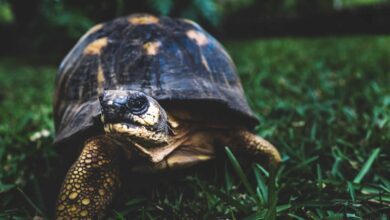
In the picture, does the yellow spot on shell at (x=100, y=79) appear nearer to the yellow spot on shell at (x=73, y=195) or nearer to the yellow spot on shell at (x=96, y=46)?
the yellow spot on shell at (x=96, y=46)

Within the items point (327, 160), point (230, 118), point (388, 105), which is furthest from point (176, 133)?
point (388, 105)

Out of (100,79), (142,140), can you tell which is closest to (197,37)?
(100,79)

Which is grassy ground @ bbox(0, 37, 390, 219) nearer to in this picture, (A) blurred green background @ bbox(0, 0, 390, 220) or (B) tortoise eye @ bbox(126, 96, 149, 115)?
(A) blurred green background @ bbox(0, 0, 390, 220)

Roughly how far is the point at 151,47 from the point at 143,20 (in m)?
0.34

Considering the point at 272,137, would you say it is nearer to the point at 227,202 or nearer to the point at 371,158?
the point at 371,158

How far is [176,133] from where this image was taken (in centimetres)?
200

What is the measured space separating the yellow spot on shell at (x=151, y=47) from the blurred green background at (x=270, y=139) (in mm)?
654

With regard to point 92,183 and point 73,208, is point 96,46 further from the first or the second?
point 73,208

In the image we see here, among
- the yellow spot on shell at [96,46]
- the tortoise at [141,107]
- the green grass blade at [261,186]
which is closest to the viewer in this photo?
the tortoise at [141,107]

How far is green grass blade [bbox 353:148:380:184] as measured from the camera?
2.03 metres

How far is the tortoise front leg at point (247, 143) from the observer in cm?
222

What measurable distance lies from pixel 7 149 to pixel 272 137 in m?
1.78

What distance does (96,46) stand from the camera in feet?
7.61

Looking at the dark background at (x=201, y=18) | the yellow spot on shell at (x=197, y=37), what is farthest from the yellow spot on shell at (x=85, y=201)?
the dark background at (x=201, y=18)
